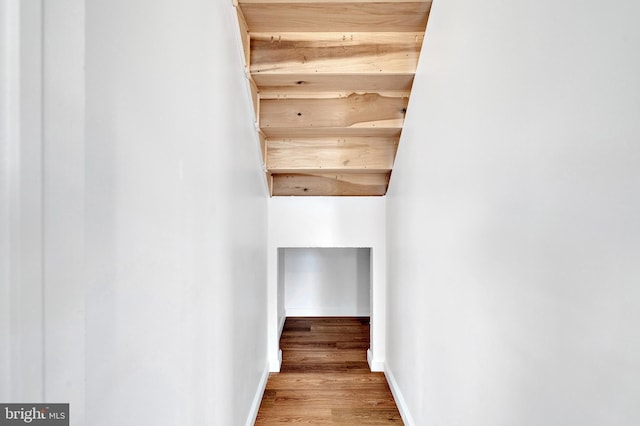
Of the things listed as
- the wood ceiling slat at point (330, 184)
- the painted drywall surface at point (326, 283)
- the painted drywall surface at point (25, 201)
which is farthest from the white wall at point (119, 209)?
the painted drywall surface at point (326, 283)

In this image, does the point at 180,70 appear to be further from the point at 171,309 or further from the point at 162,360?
the point at 162,360

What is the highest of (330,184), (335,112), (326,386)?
(335,112)

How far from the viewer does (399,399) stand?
2.12 meters

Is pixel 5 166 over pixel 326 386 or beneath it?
over

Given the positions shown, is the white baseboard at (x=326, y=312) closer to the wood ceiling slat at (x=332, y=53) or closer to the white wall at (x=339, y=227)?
the white wall at (x=339, y=227)

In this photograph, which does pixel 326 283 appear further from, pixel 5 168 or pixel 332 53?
pixel 5 168

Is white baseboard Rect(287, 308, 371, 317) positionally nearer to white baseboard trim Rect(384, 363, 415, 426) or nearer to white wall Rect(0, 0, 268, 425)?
white baseboard trim Rect(384, 363, 415, 426)

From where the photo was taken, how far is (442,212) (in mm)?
1398

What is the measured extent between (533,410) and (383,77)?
1545 millimetres

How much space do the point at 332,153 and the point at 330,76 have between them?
592mm

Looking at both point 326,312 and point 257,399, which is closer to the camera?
point 257,399

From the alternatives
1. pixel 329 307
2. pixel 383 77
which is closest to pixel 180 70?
pixel 383 77

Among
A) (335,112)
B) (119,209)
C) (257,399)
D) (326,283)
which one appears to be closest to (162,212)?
(119,209)

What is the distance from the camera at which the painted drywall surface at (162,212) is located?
0.62 metres
